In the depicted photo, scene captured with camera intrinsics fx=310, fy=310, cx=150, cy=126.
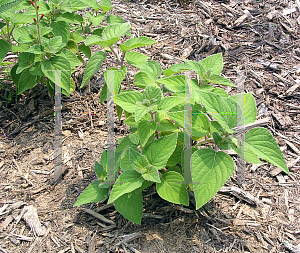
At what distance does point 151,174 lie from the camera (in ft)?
6.33

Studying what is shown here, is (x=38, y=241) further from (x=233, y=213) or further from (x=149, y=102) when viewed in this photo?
(x=233, y=213)

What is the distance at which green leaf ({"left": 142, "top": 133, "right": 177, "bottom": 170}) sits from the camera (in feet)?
6.47

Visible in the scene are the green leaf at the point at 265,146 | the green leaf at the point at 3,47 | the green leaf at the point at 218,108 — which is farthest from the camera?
the green leaf at the point at 3,47

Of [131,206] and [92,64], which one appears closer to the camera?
[131,206]

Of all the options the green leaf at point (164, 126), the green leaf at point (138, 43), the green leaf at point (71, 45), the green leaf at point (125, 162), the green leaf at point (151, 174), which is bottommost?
the green leaf at point (125, 162)

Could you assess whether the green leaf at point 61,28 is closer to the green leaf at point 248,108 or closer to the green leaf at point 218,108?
the green leaf at point 218,108

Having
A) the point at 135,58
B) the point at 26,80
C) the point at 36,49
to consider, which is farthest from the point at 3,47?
the point at 135,58

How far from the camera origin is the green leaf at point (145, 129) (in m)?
1.97

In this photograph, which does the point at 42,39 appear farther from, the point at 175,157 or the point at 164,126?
the point at 175,157

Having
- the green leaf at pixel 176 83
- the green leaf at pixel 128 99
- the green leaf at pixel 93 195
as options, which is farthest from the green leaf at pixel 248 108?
the green leaf at pixel 93 195

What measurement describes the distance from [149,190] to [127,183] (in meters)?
0.59

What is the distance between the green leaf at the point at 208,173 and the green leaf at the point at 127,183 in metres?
0.35

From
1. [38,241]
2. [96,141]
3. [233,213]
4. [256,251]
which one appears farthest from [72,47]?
[256,251]

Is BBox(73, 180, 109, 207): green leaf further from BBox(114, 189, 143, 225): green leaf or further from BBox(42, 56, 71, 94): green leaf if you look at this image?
BBox(42, 56, 71, 94): green leaf
